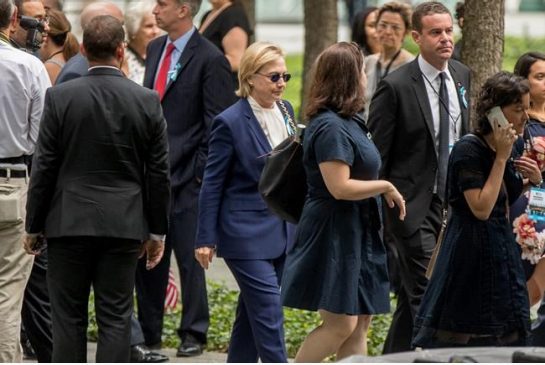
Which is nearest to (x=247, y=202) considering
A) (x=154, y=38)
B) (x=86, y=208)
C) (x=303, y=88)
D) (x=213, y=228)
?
(x=213, y=228)

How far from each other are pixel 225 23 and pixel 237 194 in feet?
12.9

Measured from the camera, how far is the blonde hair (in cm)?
872

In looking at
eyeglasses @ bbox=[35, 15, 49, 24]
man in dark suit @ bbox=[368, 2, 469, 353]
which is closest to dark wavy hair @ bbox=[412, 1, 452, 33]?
man in dark suit @ bbox=[368, 2, 469, 353]

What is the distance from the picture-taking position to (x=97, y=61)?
7992 mm

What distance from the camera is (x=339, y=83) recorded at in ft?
26.1

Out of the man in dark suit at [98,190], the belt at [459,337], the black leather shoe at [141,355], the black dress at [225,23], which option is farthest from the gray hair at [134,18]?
the belt at [459,337]

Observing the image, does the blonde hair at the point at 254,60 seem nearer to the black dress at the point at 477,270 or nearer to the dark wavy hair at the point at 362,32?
the black dress at the point at 477,270

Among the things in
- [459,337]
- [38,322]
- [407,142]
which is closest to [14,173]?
[38,322]

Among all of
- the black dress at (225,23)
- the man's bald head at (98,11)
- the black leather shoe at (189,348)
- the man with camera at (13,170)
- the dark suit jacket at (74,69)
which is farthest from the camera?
the black dress at (225,23)

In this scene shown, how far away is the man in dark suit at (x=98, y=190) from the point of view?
25.7 feet

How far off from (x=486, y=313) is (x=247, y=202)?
167cm

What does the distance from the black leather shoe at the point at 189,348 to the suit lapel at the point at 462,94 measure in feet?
7.62

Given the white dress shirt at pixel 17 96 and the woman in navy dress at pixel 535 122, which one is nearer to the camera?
the white dress shirt at pixel 17 96

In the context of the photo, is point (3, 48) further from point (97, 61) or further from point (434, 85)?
point (434, 85)
